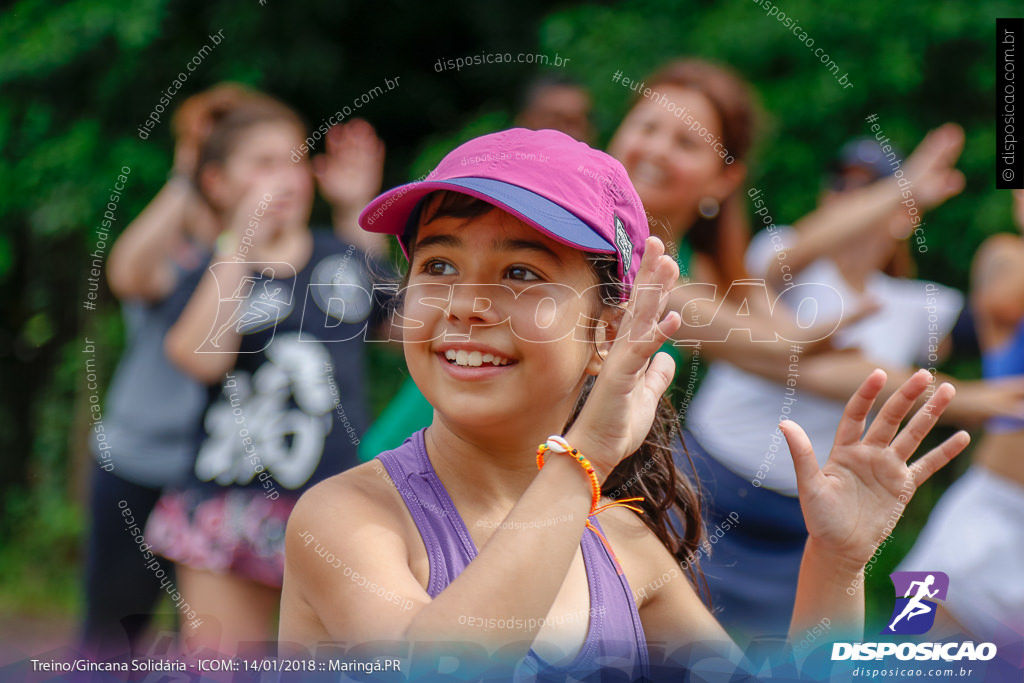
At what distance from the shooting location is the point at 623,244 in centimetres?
121

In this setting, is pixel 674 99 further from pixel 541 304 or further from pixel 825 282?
pixel 541 304

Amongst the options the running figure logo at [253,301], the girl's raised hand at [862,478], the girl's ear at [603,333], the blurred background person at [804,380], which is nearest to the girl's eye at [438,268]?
the girl's ear at [603,333]

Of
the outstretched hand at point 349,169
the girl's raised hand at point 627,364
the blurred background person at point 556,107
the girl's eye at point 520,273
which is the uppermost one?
the blurred background person at point 556,107

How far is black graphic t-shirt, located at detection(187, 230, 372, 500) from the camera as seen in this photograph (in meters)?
2.30

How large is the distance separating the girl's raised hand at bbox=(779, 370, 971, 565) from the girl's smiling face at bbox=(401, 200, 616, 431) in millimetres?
321

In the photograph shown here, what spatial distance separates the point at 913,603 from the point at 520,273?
1.08m

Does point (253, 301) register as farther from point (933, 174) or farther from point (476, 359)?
point (933, 174)

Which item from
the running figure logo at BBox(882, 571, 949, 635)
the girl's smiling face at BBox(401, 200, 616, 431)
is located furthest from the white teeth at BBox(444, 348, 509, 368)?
the running figure logo at BBox(882, 571, 949, 635)

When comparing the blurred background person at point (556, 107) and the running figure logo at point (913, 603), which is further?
the blurred background person at point (556, 107)

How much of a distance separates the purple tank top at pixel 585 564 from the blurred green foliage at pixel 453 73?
6.42ft

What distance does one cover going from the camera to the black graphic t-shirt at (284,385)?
7.54 feet

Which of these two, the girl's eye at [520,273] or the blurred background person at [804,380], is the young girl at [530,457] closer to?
the girl's eye at [520,273]

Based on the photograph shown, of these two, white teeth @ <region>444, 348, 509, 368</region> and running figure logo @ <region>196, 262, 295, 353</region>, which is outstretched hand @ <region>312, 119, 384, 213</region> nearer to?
running figure logo @ <region>196, 262, 295, 353</region>

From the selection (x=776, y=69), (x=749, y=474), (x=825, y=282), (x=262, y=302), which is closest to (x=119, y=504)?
(x=262, y=302)
